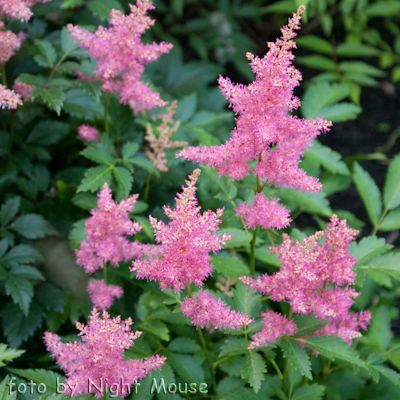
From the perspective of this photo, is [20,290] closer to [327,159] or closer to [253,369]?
[253,369]

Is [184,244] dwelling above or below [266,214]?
below

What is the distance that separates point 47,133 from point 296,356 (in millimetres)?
1624

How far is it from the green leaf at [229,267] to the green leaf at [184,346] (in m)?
0.40

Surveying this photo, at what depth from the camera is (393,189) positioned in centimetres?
213

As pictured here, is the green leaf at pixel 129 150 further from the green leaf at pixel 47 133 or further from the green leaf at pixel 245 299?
the green leaf at pixel 245 299

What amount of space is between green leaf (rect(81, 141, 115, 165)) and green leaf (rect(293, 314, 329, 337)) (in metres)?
0.96

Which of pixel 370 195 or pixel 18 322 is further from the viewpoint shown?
pixel 370 195

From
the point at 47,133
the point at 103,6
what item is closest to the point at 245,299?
the point at 47,133

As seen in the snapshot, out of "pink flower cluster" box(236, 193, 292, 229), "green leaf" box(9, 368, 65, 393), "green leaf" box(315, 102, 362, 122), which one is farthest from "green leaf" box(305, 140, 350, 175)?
A: "green leaf" box(9, 368, 65, 393)

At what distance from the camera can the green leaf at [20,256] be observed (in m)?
1.85

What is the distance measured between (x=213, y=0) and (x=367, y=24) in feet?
5.31

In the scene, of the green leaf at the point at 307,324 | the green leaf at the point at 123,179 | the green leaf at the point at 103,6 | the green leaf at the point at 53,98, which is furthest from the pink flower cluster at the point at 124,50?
the green leaf at the point at 307,324

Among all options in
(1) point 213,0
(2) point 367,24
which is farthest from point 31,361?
(2) point 367,24

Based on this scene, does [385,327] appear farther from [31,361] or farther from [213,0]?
[213,0]
